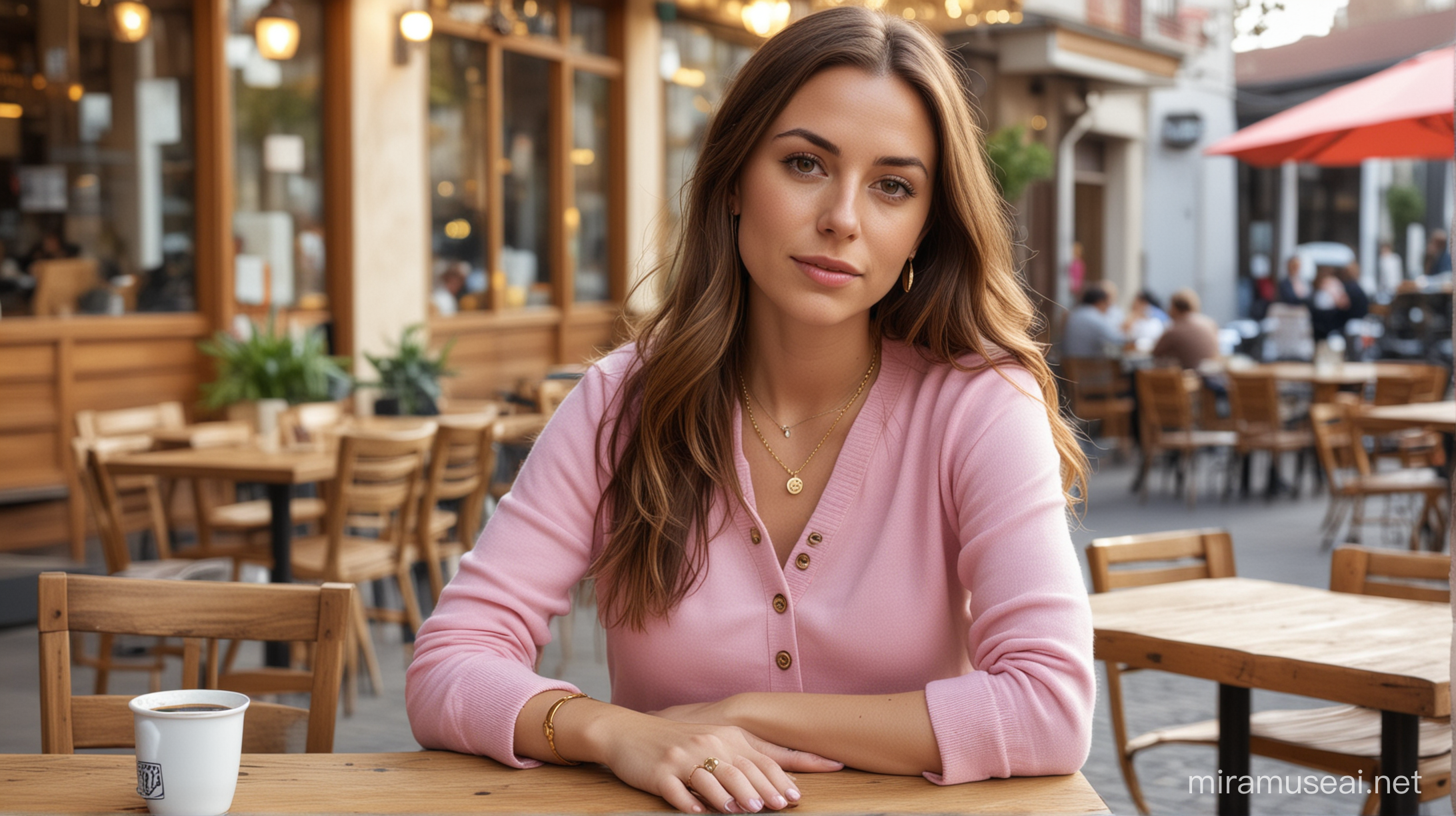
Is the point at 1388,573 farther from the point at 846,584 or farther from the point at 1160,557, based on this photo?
the point at 846,584

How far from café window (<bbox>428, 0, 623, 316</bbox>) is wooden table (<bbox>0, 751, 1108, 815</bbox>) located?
331 inches

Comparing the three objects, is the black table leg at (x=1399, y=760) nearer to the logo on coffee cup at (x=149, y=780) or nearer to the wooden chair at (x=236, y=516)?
the logo on coffee cup at (x=149, y=780)

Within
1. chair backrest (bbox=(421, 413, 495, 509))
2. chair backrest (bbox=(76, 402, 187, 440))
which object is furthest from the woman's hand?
chair backrest (bbox=(76, 402, 187, 440))

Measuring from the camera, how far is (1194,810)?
158 inches

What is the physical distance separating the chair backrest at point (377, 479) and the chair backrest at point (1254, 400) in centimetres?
648

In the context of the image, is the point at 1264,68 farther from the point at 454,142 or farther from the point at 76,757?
the point at 76,757

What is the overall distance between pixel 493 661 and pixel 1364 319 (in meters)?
17.8

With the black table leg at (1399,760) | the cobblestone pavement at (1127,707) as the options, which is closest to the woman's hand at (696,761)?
the black table leg at (1399,760)

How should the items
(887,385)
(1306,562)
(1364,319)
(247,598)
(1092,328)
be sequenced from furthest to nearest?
1. (1364,319)
2. (1092,328)
3. (1306,562)
4. (247,598)
5. (887,385)

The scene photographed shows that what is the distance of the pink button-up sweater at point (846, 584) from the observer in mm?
1651

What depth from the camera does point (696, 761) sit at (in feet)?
4.82

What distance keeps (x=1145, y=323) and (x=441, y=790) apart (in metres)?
14.7

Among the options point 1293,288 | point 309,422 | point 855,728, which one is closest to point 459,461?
point 309,422

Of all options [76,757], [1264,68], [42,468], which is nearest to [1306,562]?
[42,468]
